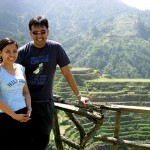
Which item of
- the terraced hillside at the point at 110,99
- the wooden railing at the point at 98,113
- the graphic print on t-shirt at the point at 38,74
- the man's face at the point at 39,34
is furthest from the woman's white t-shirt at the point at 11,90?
the terraced hillside at the point at 110,99

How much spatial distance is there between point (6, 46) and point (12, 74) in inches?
8.6

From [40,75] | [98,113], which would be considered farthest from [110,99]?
[40,75]

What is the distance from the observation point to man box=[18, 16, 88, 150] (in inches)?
103

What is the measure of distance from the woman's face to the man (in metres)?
0.23

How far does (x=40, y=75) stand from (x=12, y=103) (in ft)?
1.25

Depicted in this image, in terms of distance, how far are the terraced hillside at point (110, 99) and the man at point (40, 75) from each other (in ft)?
71.0

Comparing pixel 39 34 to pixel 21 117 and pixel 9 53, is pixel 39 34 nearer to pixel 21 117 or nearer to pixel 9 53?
pixel 9 53

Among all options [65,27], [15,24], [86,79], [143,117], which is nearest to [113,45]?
[15,24]

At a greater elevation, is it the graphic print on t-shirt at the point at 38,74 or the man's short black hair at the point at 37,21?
the man's short black hair at the point at 37,21

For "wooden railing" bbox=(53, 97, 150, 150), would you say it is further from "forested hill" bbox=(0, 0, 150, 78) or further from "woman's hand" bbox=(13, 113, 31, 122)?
"forested hill" bbox=(0, 0, 150, 78)

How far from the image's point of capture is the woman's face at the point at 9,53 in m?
2.41

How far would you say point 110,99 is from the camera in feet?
111

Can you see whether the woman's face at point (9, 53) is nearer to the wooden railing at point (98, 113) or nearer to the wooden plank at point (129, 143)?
the wooden railing at point (98, 113)

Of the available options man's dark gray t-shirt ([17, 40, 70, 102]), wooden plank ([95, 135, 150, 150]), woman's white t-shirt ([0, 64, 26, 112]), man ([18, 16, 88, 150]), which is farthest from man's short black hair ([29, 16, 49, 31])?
wooden plank ([95, 135, 150, 150])
